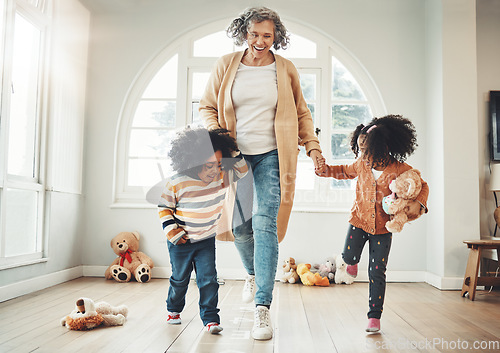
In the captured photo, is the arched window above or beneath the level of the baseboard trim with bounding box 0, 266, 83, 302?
above

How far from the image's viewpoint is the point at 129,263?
3.42m

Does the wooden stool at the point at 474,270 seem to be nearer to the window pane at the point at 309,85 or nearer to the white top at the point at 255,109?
the window pane at the point at 309,85

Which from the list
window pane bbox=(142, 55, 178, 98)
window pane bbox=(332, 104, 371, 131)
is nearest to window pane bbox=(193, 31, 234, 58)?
window pane bbox=(142, 55, 178, 98)

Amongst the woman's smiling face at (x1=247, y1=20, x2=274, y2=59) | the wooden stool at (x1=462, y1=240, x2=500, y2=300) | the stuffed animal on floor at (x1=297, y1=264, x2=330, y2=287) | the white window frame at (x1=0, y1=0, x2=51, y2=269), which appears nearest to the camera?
the woman's smiling face at (x1=247, y1=20, x2=274, y2=59)

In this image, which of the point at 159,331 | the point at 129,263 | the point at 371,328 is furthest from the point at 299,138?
the point at 129,263

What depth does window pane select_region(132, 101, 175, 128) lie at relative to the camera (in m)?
3.79

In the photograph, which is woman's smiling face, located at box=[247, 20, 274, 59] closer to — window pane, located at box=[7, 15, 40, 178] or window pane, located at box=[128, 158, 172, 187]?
window pane, located at box=[7, 15, 40, 178]

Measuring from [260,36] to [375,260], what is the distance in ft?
3.60

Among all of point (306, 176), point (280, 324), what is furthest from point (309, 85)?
point (280, 324)

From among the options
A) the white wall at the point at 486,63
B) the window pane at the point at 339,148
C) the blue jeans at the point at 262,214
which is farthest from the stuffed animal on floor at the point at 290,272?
the white wall at the point at 486,63

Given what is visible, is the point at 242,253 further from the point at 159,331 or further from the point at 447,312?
the point at 447,312

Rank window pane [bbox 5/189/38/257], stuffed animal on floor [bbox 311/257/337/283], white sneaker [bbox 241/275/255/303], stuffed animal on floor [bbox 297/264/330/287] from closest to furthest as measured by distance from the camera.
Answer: white sneaker [bbox 241/275/255/303]
window pane [bbox 5/189/38/257]
stuffed animal on floor [bbox 297/264/330/287]
stuffed animal on floor [bbox 311/257/337/283]

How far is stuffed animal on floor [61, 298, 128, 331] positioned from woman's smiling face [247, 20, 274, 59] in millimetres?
1331

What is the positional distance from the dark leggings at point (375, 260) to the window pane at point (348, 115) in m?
1.81
